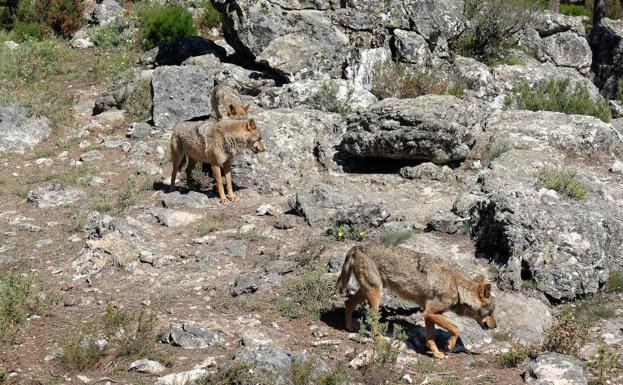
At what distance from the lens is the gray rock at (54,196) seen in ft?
40.0

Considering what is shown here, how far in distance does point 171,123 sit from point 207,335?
8.60 metres

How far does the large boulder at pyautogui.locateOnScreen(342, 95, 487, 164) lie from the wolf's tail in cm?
517

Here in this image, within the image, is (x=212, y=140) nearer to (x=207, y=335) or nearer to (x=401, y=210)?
(x=401, y=210)

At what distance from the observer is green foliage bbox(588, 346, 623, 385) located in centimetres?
742

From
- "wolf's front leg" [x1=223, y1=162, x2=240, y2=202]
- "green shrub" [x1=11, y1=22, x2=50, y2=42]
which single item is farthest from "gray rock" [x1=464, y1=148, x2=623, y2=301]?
"green shrub" [x1=11, y1=22, x2=50, y2=42]

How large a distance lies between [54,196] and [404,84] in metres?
→ 7.87

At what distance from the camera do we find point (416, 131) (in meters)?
13.0

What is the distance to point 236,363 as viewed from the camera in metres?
7.03

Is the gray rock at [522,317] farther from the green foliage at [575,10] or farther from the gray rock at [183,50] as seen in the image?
the green foliage at [575,10]

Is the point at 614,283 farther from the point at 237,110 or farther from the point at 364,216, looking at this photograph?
the point at 237,110

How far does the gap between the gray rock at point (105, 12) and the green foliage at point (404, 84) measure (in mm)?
10491

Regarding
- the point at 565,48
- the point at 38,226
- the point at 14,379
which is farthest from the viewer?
the point at 565,48

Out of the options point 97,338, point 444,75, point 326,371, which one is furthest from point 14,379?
point 444,75

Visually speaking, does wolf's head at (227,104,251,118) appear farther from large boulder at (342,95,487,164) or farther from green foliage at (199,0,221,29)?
green foliage at (199,0,221,29)
